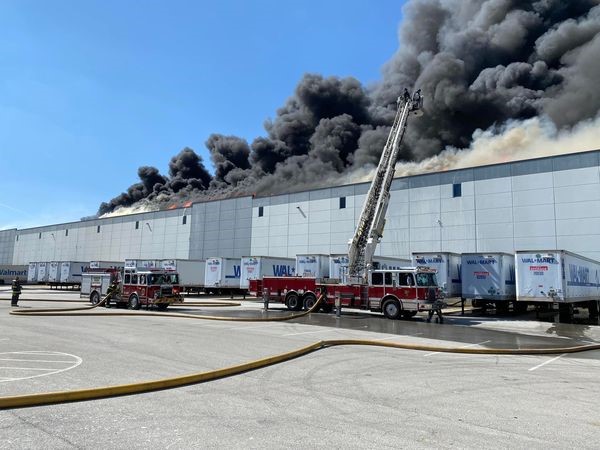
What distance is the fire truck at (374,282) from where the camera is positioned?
19359 mm

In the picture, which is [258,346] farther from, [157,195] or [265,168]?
[157,195]

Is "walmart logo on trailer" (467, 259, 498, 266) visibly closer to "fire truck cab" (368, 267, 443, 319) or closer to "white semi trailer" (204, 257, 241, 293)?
"fire truck cab" (368, 267, 443, 319)

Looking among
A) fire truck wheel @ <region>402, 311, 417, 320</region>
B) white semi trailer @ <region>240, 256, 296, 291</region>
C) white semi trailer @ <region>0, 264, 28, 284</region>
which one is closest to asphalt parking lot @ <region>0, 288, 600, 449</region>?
fire truck wheel @ <region>402, 311, 417, 320</region>

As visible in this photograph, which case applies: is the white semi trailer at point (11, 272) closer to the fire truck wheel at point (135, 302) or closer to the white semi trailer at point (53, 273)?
the white semi trailer at point (53, 273)

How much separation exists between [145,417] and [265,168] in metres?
93.9

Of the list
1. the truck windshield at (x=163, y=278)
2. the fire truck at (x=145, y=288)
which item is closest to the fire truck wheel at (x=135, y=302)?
the fire truck at (x=145, y=288)

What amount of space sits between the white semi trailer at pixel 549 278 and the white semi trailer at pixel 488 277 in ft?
6.55

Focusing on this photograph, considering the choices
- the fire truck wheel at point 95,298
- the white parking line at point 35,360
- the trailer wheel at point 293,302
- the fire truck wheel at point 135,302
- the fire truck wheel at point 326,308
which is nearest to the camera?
the white parking line at point 35,360

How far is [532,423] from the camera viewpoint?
535 cm

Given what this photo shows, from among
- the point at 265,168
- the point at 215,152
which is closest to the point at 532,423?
the point at 265,168

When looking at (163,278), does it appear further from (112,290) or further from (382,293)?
(382,293)

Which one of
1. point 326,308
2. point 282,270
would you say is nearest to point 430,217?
point 282,270

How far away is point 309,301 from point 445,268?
711 centimetres

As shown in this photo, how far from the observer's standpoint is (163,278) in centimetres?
2242
